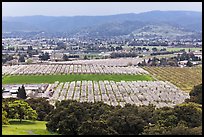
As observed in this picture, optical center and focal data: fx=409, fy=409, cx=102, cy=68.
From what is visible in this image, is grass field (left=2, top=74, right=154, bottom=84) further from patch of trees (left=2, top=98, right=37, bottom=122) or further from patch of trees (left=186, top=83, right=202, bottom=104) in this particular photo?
patch of trees (left=2, top=98, right=37, bottom=122)

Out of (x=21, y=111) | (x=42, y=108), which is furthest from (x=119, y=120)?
(x=42, y=108)

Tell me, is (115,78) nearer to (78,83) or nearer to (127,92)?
(78,83)

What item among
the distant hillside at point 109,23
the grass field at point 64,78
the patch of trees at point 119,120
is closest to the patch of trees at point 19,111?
the patch of trees at point 119,120

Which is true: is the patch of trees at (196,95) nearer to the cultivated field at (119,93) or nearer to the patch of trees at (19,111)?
the cultivated field at (119,93)

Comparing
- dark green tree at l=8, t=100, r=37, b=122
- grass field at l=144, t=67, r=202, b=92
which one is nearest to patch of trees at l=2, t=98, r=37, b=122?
dark green tree at l=8, t=100, r=37, b=122

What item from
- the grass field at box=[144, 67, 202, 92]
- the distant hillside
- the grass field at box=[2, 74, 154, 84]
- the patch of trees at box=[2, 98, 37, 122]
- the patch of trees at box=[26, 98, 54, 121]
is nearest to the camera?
the patch of trees at box=[2, 98, 37, 122]

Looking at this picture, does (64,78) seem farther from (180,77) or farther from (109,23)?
(109,23)

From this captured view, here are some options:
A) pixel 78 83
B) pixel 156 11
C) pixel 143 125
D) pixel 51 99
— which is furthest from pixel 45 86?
pixel 156 11
